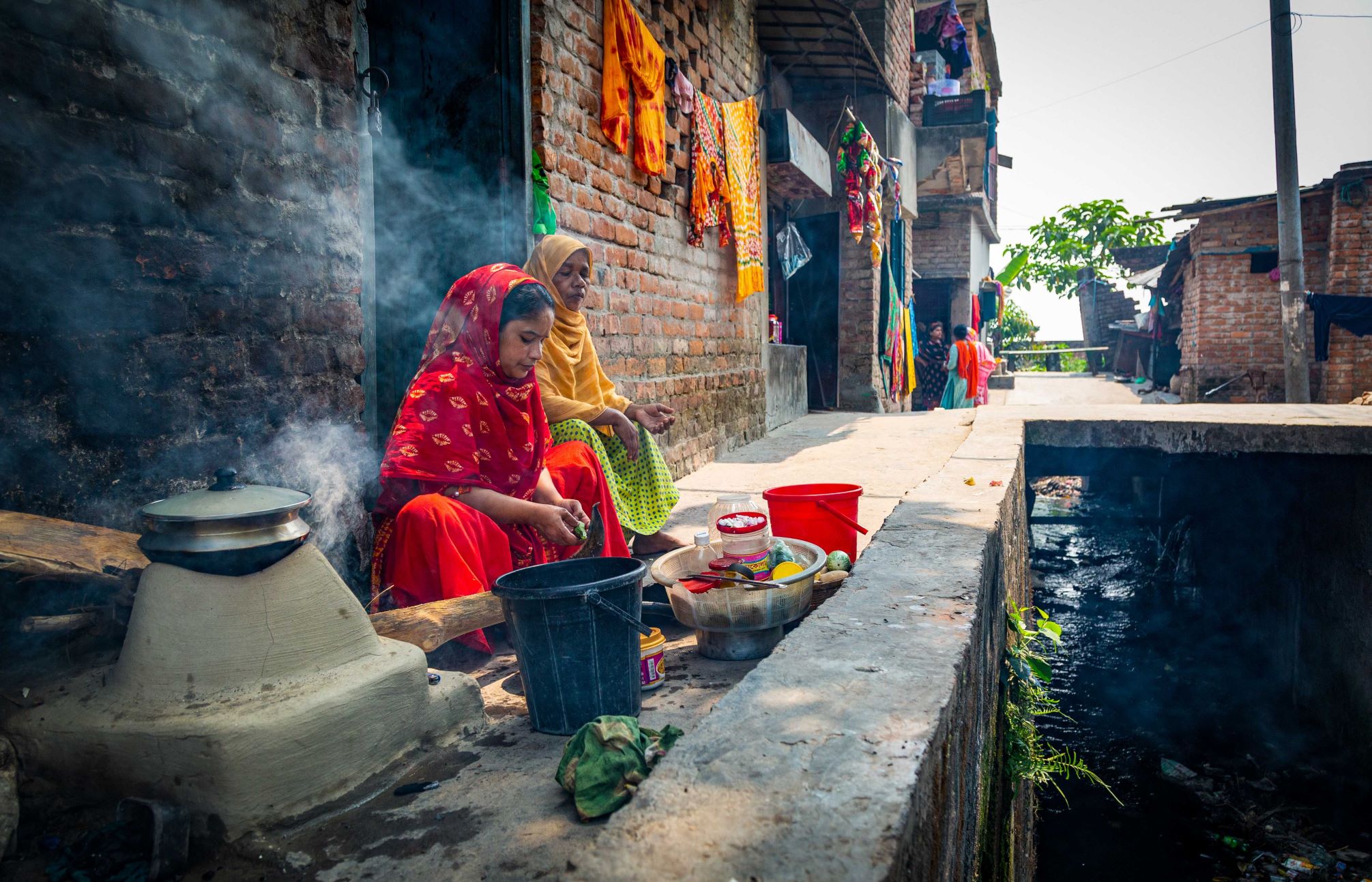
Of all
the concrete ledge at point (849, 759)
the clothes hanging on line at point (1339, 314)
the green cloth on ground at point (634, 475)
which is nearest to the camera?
the concrete ledge at point (849, 759)

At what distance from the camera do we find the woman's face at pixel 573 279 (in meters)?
3.38

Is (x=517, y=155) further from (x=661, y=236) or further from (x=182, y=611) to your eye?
(x=182, y=611)

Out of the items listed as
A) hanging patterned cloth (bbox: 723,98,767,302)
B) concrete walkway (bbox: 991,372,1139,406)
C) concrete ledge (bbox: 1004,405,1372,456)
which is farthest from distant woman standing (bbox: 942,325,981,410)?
hanging patterned cloth (bbox: 723,98,767,302)

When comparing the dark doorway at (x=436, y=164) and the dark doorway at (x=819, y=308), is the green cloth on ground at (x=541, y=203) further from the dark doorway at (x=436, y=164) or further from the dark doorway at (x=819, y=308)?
the dark doorway at (x=819, y=308)

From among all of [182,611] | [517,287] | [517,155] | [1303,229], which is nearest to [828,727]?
[182,611]

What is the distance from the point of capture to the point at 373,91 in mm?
3078

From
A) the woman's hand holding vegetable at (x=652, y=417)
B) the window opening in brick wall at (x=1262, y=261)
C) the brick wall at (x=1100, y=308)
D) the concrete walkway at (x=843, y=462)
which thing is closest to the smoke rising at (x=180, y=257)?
the woman's hand holding vegetable at (x=652, y=417)

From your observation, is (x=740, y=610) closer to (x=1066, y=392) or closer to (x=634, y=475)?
(x=634, y=475)

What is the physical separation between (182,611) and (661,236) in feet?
12.9

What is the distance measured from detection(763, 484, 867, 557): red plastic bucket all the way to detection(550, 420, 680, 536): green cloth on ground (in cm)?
65

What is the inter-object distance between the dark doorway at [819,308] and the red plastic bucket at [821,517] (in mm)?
6881

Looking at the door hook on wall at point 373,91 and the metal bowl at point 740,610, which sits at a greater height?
the door hook on wall at point 373,91

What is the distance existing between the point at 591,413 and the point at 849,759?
2.25 meters

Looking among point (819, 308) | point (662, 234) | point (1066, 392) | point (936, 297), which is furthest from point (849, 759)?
point (1066, 392)
